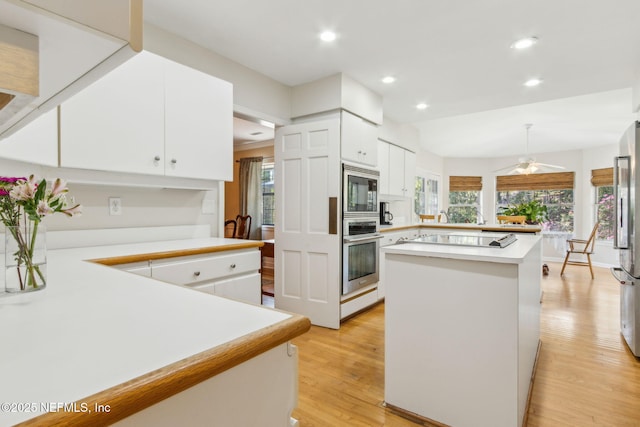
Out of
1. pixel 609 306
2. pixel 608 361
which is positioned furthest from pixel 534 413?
pixel 609 306

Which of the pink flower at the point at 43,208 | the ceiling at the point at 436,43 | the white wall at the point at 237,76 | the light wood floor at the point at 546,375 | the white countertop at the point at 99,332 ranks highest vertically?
the ceiling at the point at 436,43

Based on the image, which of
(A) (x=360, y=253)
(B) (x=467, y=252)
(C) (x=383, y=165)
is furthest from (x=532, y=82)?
(B) (x=467, y=252)

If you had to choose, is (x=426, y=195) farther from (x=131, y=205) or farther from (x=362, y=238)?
(x=131, y=205)

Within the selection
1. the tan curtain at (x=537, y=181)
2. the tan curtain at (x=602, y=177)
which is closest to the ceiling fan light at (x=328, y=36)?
the tan curtain at (x=602, y=177)

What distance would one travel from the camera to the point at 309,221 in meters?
3.17

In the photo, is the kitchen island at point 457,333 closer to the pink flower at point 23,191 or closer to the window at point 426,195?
the pink flower at point 23,191

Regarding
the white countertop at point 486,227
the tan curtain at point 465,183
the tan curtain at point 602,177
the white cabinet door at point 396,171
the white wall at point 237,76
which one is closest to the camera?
the white wall at point 237,76

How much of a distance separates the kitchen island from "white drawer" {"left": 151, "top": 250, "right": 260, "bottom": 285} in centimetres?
103

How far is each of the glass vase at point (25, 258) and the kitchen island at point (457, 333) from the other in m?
1.48

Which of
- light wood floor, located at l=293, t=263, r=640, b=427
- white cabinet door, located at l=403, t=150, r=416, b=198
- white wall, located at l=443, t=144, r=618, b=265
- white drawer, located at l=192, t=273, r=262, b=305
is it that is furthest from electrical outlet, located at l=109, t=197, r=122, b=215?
white wall, located at l=443, t=144, r=618, b=265

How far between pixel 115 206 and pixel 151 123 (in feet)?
2.02

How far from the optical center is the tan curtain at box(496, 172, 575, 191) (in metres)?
7.11

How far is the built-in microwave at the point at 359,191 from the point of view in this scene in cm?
312

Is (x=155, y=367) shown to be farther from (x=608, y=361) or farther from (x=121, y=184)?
(x=608, y=361)
